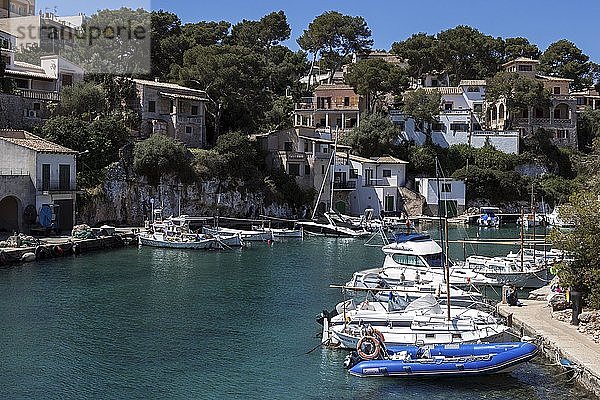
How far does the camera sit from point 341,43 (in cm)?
9419

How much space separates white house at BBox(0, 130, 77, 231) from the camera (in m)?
46.7

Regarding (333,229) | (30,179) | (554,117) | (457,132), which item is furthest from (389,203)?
(30,179)

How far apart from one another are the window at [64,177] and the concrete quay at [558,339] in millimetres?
31986

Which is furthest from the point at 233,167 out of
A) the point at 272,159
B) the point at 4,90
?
the point at 4,90

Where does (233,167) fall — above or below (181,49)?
below

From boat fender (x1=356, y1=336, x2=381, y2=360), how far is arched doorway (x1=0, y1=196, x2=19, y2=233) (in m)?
32.6

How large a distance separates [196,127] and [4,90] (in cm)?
1587

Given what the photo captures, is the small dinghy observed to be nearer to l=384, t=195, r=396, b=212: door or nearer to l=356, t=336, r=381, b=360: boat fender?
l=356, t=336, r=381, b=360: boat fender

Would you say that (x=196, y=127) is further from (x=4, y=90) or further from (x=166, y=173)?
(x=4, y=90)

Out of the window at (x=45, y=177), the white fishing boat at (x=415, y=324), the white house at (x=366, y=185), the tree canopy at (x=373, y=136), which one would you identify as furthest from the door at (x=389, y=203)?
the white fishing boat at (x=415, y=324)

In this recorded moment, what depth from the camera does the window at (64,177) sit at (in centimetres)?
4900

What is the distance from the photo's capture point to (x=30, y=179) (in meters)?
47.2

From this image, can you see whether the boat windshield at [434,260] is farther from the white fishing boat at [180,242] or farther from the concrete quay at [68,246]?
the concrete quay at [68,246]

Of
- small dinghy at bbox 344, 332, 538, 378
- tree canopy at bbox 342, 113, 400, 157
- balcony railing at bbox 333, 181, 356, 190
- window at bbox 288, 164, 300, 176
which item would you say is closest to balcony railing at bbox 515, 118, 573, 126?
tree canopy at bbox 342, 113, 400, 157
